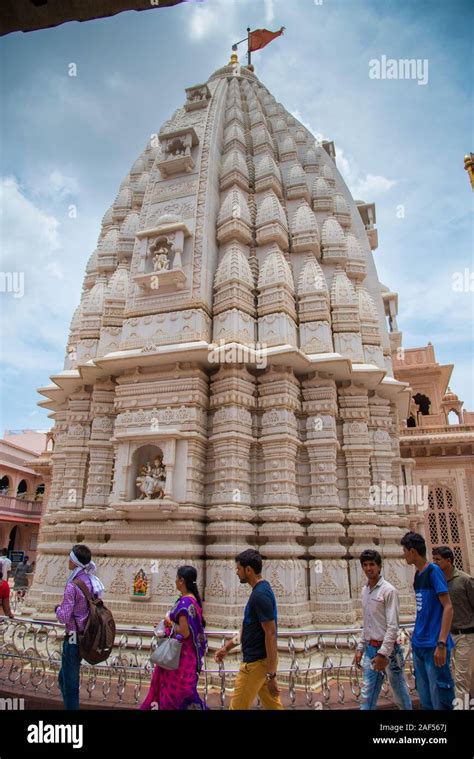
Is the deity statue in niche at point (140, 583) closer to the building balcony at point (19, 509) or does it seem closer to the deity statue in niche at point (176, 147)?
the deity statue in niche at point (176, 147)

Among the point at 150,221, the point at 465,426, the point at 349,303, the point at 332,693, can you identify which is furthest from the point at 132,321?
the point at 465,426

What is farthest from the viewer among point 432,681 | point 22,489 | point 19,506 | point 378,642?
point 22,489

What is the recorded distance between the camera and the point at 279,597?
28.9 feet

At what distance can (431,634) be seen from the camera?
4434mm

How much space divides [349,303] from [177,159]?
600cm

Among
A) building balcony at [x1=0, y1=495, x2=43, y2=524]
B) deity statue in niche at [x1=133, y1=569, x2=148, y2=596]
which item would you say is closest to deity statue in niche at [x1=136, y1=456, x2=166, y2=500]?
deity statue in niche at [x1=133, y1=569, x2=148, y2=596]

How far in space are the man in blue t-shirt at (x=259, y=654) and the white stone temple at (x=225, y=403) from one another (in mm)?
4506

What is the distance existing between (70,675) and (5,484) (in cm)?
3522

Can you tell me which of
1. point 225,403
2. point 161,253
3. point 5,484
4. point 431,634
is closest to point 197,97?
point 161,253

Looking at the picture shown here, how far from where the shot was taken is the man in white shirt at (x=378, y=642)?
4512 mm

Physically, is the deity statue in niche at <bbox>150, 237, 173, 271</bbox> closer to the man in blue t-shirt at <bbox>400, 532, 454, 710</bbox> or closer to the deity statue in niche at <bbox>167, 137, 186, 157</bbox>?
the deity statue in niche at <bbox>167, 137, 186, 157</bbox>

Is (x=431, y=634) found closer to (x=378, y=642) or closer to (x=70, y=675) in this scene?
(x=378, y=642)

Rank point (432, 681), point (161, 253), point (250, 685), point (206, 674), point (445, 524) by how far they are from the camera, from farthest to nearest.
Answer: point (445, 524) → point (161, 253) → point (206, 674) → point (432, 681) → point (250, 685)

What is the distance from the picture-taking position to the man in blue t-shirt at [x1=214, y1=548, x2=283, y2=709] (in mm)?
4012
